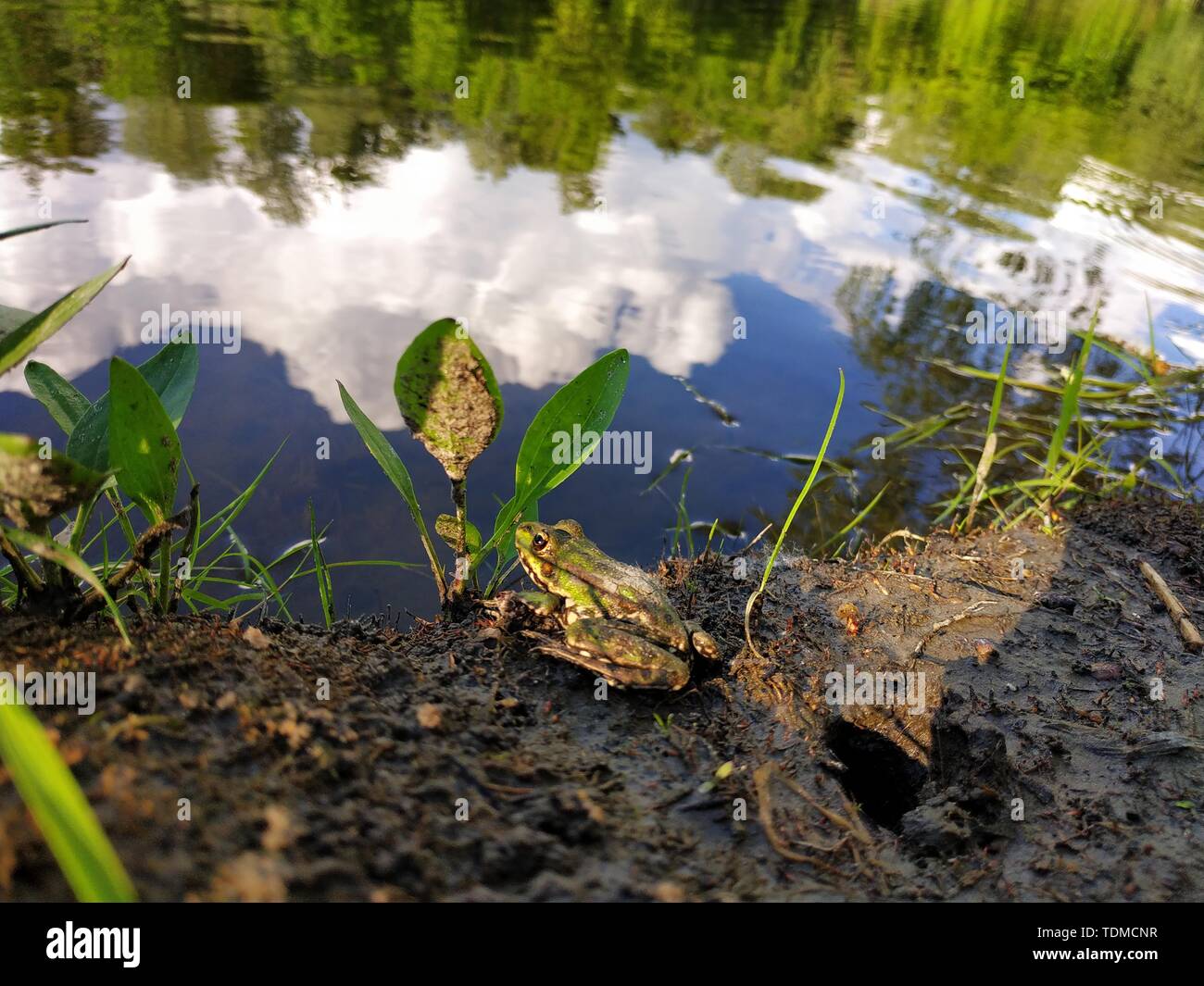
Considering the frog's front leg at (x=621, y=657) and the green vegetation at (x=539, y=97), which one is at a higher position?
the green vegetation at (x=539, y=97)

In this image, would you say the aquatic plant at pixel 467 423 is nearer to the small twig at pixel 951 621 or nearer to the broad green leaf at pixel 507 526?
the broad green leaf at pixel 507 526

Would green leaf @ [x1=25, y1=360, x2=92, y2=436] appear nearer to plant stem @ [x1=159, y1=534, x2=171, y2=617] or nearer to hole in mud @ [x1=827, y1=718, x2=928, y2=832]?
plant stem @ [x1=159, y1=534, x2=171, y2=617]

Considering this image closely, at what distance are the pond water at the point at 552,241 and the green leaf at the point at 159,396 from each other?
1.86m

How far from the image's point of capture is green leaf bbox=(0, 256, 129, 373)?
6.56 feet

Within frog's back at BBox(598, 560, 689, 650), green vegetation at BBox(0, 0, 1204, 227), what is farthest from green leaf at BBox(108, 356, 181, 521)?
green vegetation at BBox(0, 0, 1204, 227)

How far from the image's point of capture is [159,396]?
2693mm

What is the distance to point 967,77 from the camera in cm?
1919

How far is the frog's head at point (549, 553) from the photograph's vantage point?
3.17 meters

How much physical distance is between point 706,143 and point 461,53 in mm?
6531

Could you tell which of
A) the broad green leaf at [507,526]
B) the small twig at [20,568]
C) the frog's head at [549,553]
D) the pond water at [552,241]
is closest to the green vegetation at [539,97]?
the pond water at [552,241]

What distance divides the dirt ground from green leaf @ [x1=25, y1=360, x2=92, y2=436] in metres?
0.87
